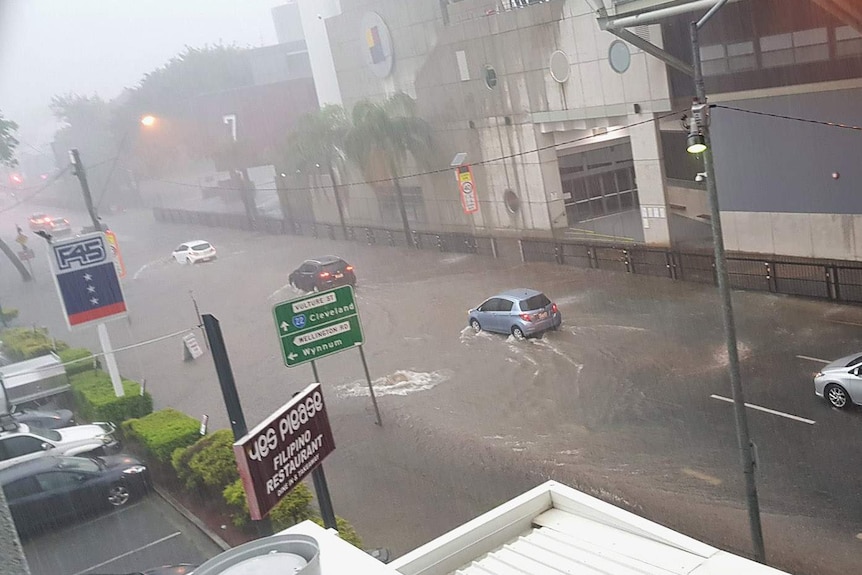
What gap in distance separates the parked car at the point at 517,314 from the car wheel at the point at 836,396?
2071 mm

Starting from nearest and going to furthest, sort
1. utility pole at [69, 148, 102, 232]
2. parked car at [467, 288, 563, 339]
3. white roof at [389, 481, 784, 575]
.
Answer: white roof at [389, 481, 784, 575]
utility pole at [69, 148, 102, 232]
parked car at [467, 288, 563, 339]

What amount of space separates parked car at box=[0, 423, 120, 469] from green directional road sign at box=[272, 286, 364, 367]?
1288mm

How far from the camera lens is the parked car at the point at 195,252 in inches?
236

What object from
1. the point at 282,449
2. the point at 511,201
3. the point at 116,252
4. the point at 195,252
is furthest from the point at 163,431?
the point at 511,201

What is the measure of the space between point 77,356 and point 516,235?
11.8 ft

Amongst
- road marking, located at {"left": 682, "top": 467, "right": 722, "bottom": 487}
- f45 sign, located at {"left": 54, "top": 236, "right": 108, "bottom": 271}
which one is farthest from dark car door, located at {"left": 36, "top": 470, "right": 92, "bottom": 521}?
road marking, located at {"left": 682, "top": 467, "right": 722, "bottom": 487}

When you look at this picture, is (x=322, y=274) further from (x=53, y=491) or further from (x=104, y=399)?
(x=53, y=491)

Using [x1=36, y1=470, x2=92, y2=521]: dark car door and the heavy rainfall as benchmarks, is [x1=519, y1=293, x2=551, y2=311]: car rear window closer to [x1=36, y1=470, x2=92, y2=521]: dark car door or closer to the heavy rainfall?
the heavy rainfall

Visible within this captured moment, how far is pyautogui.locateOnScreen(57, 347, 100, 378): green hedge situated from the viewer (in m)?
5.35

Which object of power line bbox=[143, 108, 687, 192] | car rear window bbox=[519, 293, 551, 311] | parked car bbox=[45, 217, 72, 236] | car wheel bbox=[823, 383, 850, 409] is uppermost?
parked car bbox=[45, 217, 72, 236]

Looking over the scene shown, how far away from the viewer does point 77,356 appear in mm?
5391

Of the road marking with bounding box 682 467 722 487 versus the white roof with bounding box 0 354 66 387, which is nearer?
the white roof with bounding box 0 354 66 387

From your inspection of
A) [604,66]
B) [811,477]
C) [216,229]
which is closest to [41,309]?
[216,229]

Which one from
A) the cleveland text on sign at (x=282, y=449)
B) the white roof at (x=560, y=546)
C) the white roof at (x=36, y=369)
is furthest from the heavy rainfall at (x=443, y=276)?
the white roof at (x=560, y=546)
